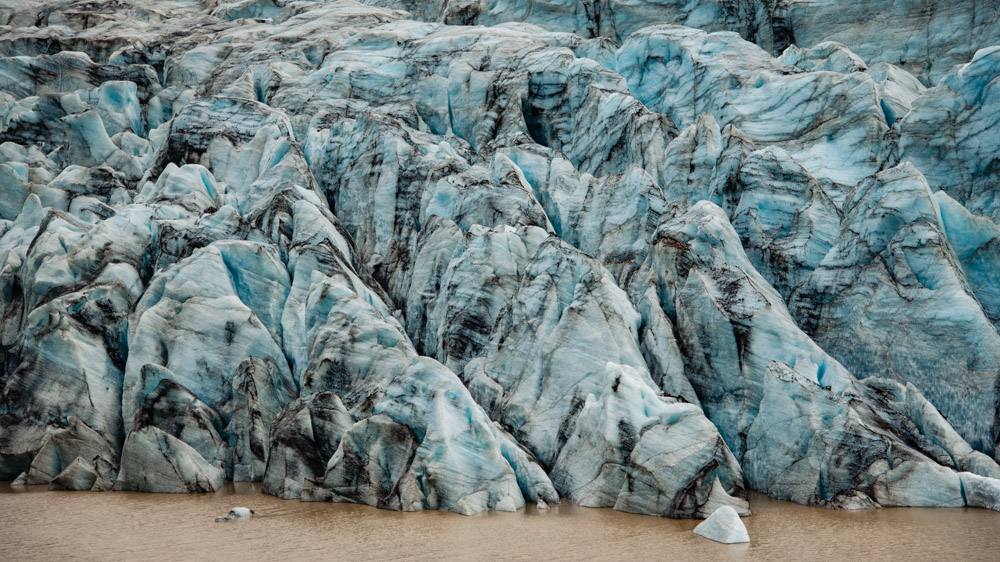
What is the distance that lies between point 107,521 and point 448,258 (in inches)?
536

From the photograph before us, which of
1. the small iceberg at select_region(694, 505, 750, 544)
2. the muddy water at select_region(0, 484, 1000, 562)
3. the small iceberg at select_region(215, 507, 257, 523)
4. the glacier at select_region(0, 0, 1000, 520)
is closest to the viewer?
the muddy water at select_region(0, 484, 1000, 562)

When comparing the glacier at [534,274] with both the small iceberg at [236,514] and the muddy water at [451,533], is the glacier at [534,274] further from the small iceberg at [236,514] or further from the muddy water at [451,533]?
the small iceberg at [236,514]

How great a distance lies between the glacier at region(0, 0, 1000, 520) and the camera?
20.1 m

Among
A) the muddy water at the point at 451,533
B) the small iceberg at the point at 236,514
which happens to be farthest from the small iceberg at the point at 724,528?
the small iceberg at the point at 236,514

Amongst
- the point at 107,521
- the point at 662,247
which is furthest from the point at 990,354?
the point at 107,521

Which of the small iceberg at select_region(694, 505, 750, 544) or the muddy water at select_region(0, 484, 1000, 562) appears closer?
the muddy water at select_region(0, 484, 1000, 562)

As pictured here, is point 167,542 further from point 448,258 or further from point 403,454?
point 448,258

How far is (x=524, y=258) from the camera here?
2692cm

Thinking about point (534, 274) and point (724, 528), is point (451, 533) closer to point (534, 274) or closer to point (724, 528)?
point (724, 528)

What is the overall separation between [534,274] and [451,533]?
9916mm

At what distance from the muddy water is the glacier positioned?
991mm

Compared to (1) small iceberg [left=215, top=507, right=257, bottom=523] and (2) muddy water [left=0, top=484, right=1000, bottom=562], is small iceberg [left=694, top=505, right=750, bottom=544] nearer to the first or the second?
(2) muddy water [left=0, top=484, right=1000, bottom=562]

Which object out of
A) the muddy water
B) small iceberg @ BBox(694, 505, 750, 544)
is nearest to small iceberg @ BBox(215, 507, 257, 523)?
the muddy water

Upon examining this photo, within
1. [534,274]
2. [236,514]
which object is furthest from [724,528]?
[534,274]
